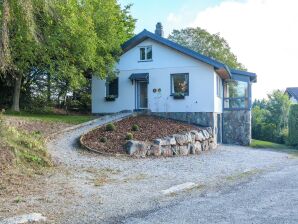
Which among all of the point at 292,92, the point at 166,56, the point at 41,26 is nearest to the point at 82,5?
the point at 41,26

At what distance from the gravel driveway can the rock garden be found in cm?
72

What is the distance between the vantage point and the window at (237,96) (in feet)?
80.4

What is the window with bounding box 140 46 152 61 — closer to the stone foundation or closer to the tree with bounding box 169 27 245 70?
the stone foundation

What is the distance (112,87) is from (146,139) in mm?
9472

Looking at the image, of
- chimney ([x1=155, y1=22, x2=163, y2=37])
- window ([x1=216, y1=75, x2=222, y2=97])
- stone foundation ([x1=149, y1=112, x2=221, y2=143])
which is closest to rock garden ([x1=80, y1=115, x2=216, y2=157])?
stone foundation ([x1=149, y1=112, x2=221, y2=143])

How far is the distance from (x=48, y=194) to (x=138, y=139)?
8.20 meters

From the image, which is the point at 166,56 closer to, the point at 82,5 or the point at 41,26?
the point at 82,5

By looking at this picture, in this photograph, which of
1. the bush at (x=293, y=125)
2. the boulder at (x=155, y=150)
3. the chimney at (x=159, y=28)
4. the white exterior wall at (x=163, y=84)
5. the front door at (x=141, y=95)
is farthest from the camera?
the bush at (x=293, y=125)

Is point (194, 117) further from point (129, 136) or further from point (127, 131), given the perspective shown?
point (129, 136)

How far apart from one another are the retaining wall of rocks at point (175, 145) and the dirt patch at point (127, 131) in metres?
0.50

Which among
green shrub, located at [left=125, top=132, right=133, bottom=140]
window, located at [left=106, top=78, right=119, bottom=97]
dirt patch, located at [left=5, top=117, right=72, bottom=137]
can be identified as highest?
window, located at [left=106, top=78, right=119, bottom=97]

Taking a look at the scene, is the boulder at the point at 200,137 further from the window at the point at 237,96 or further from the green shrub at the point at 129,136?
the window at the point at 237,96

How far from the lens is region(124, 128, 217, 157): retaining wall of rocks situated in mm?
14461

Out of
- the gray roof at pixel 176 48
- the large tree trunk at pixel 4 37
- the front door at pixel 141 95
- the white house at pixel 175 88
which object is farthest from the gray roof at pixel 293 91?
the large tree trunk at pixel 4 37
